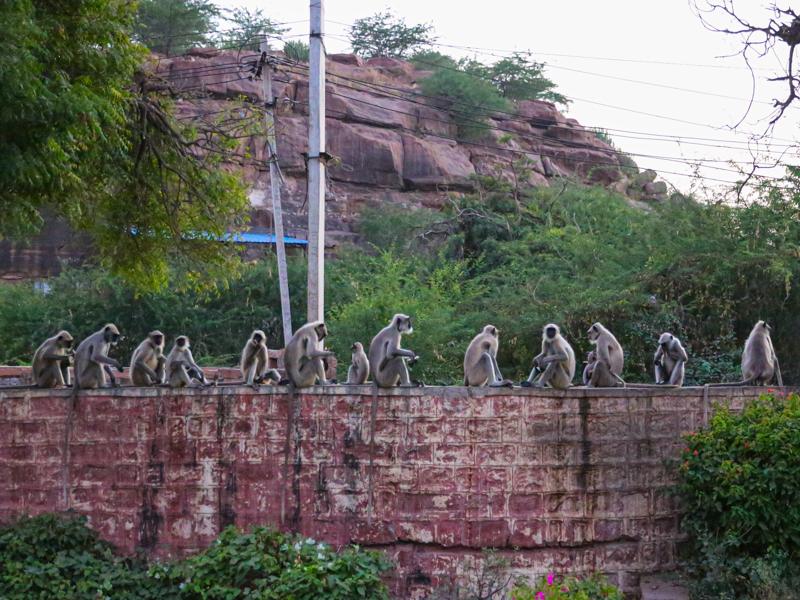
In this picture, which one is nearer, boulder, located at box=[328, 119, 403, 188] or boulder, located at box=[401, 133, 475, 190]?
boulder, located at box=[328, 119, 403, 188]

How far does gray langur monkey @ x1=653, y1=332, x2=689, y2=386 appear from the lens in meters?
10.8

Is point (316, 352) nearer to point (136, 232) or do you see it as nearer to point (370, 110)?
point (136, 232)

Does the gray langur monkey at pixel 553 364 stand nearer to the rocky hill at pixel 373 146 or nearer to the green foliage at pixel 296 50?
the rocky hill at pixel 373 146

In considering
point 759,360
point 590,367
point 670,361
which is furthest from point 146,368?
point 759,360

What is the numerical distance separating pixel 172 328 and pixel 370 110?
36.8ft

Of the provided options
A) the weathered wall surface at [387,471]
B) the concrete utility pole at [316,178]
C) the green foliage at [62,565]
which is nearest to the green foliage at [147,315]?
the concrete utility pole at [316,178]

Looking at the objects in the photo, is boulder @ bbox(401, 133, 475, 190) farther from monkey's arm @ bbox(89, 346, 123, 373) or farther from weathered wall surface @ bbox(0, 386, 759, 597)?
weathered wall surface @ bbox(0, 386, 759, 597)

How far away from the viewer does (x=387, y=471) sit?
9.31 metres

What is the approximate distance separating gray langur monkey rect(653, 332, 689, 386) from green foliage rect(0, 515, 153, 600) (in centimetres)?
570

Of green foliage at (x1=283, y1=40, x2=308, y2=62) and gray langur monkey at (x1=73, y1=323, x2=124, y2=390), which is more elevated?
green foliage at (x1=283, y1=40, x2=308, y2=62)

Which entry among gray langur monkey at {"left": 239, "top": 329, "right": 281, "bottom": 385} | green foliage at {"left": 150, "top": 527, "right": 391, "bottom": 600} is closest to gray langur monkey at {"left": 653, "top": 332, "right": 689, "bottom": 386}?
green foliage at {"left": 150, "top": 527, "right": 391, "bottom": 600}

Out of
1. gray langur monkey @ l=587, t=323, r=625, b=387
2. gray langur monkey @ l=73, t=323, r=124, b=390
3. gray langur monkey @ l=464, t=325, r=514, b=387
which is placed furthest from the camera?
gray langur monkey @ l=587, t=323, r=625, b=387

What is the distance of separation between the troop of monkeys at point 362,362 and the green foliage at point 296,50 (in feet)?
82.1

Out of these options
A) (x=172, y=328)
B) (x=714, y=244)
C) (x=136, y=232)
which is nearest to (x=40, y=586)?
(x=136, y=232)
